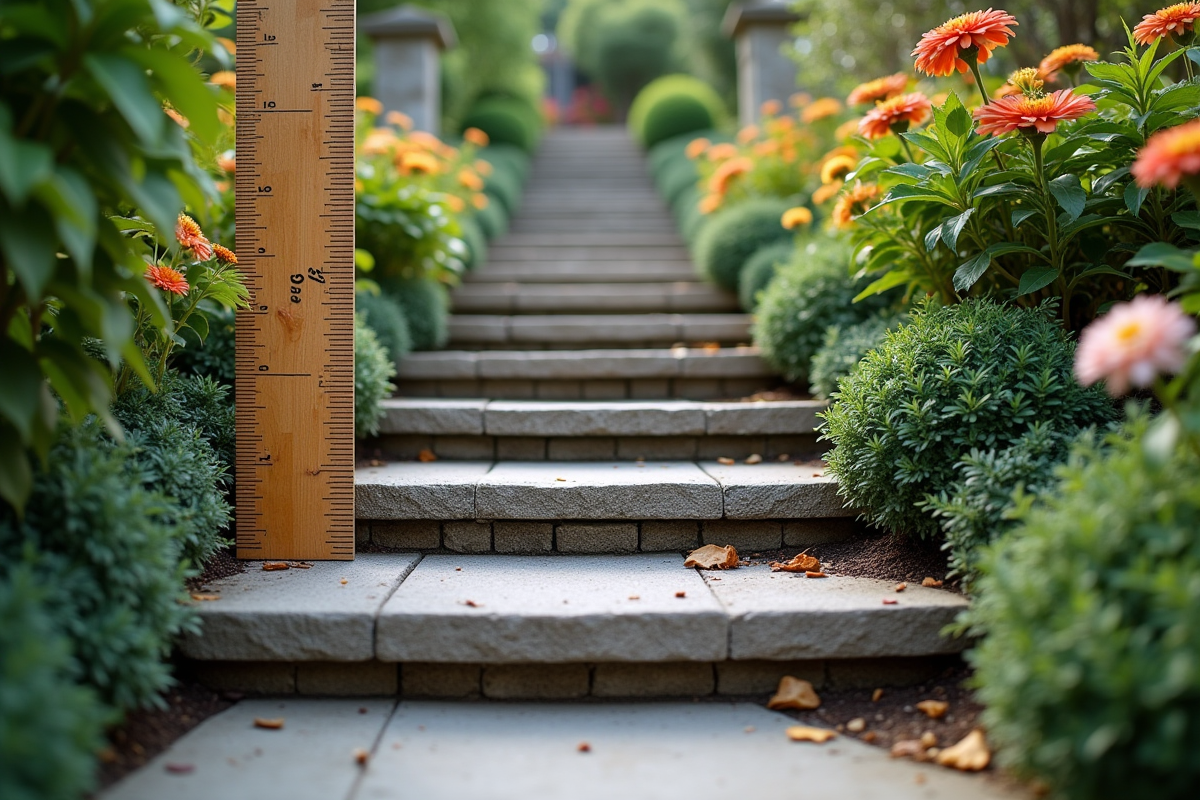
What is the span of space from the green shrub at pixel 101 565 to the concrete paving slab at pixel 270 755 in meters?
0.16

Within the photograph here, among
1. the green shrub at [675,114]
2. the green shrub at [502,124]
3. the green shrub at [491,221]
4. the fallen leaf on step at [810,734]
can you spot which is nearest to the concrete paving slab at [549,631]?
the fallen leaf on step at [810,734]

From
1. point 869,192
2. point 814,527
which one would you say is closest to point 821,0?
point 869,192

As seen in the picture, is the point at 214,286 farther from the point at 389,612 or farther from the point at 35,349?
the point at 389,612

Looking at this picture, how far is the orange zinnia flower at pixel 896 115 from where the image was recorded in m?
2.69

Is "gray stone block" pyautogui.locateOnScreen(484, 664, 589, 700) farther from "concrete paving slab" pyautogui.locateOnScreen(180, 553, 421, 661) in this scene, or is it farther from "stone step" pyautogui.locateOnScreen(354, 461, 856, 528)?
"stone step" pyautogui.locateOnScreen(354, 461, 856, 528)

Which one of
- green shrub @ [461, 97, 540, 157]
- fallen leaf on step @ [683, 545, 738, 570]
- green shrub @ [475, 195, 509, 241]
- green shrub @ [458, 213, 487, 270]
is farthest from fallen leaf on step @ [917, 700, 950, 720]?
green shrub @ [461, 97, 540, 157]

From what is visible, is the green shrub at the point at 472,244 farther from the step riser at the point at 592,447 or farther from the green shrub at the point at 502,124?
the green shrub at the point at 502,124

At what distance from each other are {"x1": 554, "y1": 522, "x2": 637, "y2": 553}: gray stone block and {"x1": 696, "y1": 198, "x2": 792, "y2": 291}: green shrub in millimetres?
2455

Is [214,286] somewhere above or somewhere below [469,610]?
above

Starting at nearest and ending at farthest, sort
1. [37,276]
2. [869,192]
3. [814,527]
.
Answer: [37,276] < [814,527] < [869,192]

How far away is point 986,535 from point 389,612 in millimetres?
1507

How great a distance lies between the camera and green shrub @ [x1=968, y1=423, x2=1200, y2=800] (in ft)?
4.40

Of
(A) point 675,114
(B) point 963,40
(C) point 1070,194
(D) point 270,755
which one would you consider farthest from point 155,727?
(A) point 675,114

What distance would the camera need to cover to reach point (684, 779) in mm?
1745
